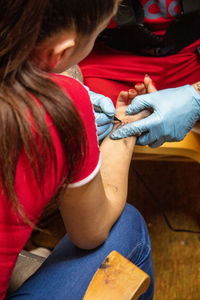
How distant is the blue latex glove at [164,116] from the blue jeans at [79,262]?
219mm

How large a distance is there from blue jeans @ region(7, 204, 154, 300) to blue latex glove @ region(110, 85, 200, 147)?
219 millimetres

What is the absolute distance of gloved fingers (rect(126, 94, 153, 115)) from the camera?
96 centimetres

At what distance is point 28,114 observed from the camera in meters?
0.47

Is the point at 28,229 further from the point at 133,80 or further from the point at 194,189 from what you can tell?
the point at 194,189

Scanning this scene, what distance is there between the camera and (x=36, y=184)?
51 cm

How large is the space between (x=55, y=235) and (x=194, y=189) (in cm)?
62

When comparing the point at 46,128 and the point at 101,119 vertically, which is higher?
the point at 46,128

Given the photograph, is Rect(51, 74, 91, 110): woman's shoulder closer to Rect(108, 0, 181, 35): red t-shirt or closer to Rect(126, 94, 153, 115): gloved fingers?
Rect(126, 94, 153, 115): gloved fingers

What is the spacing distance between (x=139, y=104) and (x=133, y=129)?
8 centimetres

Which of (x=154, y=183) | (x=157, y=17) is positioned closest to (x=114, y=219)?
(x=157, y=17)

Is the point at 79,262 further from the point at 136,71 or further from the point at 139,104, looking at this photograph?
the point at 136,71

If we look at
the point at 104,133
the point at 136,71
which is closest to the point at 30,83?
the point at 104,133

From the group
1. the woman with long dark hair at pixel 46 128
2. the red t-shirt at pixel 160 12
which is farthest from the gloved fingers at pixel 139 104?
the woman with long dark hair at pixel 46 128

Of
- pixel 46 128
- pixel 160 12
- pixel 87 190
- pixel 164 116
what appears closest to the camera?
pixel 46 128
